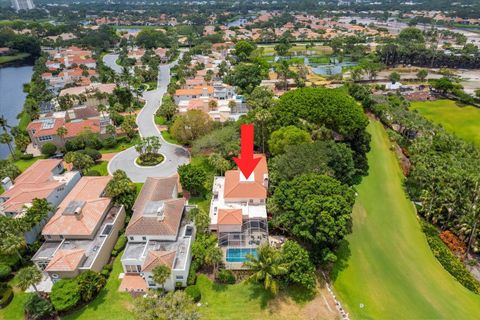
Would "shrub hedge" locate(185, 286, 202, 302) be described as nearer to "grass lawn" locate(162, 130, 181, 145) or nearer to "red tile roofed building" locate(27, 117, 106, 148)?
"grass lawn" locate(162, 130, 181, 145)

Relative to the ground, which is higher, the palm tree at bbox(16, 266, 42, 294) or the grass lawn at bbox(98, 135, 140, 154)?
the palm tree at bbox(16, 266, 42, 294)

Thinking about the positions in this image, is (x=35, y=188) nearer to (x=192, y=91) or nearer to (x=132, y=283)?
(x=132, y=283)

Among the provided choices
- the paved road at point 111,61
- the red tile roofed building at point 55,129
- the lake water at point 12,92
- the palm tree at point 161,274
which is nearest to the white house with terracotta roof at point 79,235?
the palm tree at point 161,274

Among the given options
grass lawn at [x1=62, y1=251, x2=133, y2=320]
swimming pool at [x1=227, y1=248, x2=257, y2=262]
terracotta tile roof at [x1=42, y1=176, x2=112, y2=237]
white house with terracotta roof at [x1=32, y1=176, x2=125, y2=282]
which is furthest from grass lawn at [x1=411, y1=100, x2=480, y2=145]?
terracotta tile roof at [x1=42, y1=176, x2=112, y2=237]

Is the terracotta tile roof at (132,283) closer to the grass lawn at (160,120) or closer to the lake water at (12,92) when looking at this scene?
the grass lawn at (160,120)

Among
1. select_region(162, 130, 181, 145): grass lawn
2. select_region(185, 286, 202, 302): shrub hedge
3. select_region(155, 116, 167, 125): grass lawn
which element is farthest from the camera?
select_region(155, 116, 167, 125): grass lawn

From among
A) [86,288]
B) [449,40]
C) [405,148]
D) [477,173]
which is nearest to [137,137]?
[86,288]

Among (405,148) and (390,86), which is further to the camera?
(390,86)

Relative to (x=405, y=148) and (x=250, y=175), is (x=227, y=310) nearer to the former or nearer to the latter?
(x=250, y=175)
